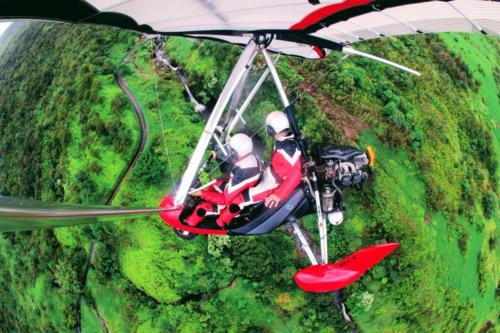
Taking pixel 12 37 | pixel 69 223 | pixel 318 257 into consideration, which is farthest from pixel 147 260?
pixel 12 37

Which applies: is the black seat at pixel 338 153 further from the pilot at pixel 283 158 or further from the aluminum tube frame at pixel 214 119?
the aluminum tube frame at pixel 214 119

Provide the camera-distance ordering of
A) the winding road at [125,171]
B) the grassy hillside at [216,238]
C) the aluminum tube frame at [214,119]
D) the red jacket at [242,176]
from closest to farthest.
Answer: the aluminum tube frame at [214,119]
the red jacket at [242,176]
the grassy hillside at [216,238]
the winding road at [125,171]

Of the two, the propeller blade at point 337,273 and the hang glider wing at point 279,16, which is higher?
the hang glider wing at point 279,16

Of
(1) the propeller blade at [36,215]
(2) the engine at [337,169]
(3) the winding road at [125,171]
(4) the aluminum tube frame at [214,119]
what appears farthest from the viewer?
(3) the winding road at [125,171]

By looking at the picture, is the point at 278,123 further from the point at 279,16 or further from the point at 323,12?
the point at 323,12

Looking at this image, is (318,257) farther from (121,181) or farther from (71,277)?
(71,277)

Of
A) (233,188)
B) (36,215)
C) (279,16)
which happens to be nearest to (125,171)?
(233,188)

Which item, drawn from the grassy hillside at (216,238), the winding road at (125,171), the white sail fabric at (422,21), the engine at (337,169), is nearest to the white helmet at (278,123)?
the engine at (337,169)
